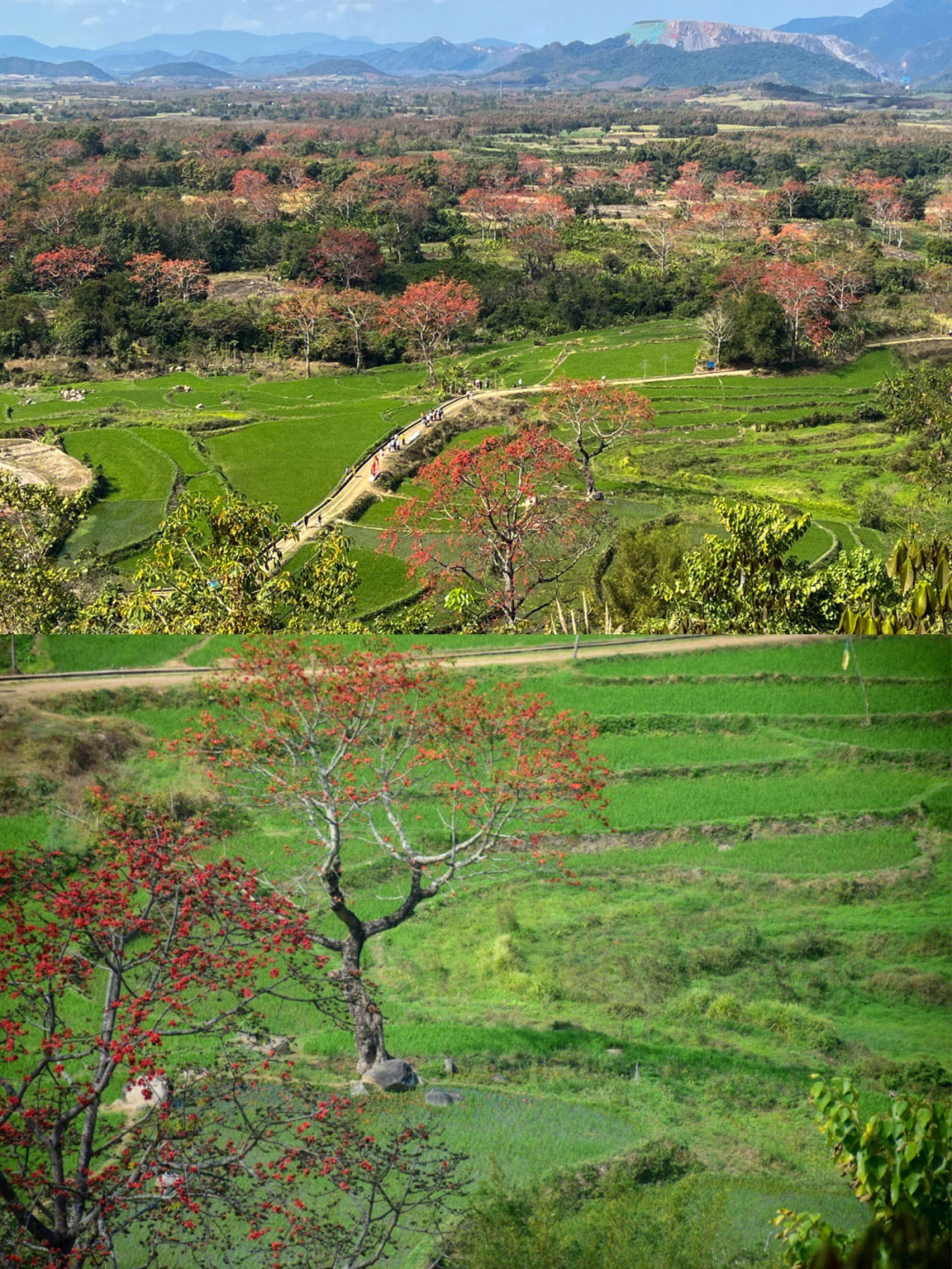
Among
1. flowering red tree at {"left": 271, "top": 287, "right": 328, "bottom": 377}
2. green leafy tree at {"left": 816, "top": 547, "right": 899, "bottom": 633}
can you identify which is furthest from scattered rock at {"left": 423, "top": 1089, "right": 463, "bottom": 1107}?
flowering red tree at {"left": 271, "top": 287, "right": 328, "bottom": 377}

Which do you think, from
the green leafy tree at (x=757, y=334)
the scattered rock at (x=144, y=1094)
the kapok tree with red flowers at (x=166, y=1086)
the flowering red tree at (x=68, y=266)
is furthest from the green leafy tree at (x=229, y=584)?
the green leafy tree at (x=757, y=334)

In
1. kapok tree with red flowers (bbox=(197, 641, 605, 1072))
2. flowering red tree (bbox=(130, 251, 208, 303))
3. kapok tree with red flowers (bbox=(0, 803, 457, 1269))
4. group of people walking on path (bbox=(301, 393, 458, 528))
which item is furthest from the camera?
flowering red tree (bbox=(130, 251, 208, 303))

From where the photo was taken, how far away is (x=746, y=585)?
4.00 m

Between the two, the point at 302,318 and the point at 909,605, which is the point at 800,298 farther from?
the point at 909,605

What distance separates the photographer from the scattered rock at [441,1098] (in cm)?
293

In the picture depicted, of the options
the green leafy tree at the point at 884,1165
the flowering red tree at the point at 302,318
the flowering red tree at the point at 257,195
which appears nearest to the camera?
the green leafy tree at the point at 884,1165

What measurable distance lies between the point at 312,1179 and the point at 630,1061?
0.90 m

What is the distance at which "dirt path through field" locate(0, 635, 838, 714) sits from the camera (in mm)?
3199

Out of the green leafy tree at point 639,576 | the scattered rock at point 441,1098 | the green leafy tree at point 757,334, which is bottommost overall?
the scattered rock at point 441,1098

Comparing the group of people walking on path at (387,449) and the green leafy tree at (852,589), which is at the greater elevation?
the group of people walking on path at (387,449)

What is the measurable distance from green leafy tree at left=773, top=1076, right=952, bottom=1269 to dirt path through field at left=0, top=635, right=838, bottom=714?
1.33 m

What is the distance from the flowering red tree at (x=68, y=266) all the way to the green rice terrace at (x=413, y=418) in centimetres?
75

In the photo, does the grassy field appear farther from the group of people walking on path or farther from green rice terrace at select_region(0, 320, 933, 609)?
the group of people walking on path

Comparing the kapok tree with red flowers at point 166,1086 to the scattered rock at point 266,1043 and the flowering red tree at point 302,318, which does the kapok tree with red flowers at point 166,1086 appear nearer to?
the scattered rock at point 266,1043
